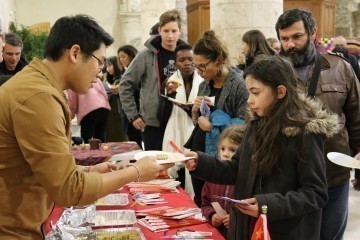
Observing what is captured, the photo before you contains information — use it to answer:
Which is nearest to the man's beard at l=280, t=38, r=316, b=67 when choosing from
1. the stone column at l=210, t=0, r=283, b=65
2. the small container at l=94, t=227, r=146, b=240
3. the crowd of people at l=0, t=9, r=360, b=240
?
the crowd of people at l=0, t=9, r=360, b=240

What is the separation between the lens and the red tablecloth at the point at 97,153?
12.7ft

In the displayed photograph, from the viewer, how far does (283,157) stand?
6.52 feet

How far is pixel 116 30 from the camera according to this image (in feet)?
47.7

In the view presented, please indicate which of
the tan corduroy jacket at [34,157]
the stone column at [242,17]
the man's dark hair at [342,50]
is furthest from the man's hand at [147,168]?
the man's dark hair at [342,50]

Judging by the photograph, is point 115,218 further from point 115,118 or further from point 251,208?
point 115,118

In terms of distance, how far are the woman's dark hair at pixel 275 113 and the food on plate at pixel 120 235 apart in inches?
25.2

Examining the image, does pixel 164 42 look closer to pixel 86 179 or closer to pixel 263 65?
pixel 263 65

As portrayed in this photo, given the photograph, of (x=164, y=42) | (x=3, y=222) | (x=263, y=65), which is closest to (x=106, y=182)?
(x=3, y=222)

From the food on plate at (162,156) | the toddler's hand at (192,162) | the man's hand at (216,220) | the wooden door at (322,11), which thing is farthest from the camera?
the wooden door at (322,11)

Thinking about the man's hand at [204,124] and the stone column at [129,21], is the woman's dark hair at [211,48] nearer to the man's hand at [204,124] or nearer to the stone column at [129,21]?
the man's hand at [204,124]

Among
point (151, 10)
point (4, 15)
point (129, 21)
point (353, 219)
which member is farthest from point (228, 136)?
point (129, 21)

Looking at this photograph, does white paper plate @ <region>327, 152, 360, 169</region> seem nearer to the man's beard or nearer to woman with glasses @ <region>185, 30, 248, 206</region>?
the man's beard

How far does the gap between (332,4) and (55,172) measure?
12860mm

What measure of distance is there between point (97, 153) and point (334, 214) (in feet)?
6.94
